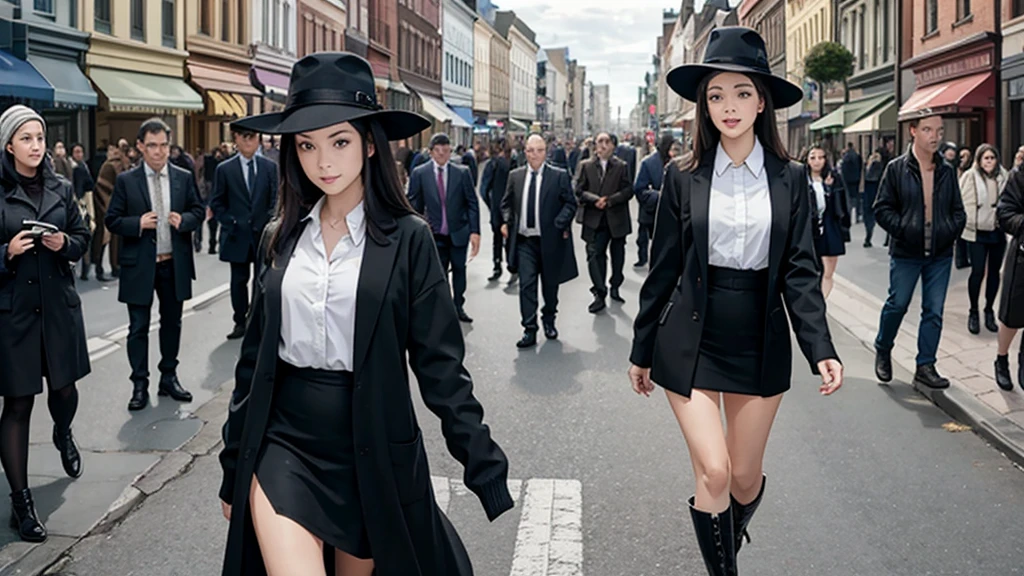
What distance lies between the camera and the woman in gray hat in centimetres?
551

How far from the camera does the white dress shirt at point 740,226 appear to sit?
13.7ft

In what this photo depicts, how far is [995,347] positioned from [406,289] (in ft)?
27.8

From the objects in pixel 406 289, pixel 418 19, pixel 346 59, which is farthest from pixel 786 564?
pixel 418 19

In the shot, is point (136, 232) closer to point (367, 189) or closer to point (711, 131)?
point (711, 131)

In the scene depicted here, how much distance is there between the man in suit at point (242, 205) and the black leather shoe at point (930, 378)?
19.0ft

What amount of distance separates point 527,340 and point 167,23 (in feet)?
74.0

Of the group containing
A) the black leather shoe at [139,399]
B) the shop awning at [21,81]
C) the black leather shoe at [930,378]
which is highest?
the shop awning at [21,81]

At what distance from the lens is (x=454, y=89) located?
80125mm

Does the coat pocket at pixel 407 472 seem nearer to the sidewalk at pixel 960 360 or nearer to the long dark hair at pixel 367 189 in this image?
the long dark hair at pixel 367 189

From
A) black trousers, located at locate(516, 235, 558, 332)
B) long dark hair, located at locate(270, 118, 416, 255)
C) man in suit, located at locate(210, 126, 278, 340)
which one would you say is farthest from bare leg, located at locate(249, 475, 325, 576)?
man in suit, located at locate(210, 126, 278, 340)

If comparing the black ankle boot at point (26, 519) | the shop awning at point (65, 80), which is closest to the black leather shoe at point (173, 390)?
the black ankle boot at point (26, 519)

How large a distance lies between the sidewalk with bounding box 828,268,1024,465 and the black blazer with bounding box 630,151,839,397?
317 cm

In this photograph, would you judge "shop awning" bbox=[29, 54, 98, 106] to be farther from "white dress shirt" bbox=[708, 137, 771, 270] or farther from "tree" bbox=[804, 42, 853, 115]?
"tree" bbox=[804, 42, 853, 115]

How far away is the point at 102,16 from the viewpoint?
1033 inches
